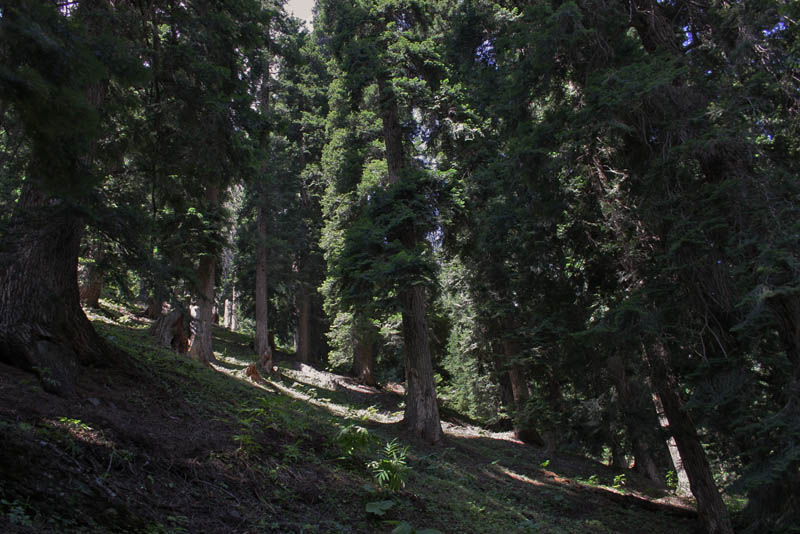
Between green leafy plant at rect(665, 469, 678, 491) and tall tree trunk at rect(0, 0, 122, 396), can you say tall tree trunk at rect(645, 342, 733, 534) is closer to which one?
green leafy plant at rect(665, 469, 678, 491)

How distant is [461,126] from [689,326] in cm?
796

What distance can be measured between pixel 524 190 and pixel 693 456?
5518 mm

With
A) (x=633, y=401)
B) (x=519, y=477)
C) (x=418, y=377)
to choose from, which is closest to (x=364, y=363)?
(x=418, y=377)

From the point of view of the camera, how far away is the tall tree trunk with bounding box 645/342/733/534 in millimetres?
8336

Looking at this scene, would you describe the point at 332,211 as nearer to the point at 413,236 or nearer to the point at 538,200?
the point at 413,236

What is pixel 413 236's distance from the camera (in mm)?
12852

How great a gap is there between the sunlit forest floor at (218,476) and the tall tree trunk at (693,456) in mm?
1072

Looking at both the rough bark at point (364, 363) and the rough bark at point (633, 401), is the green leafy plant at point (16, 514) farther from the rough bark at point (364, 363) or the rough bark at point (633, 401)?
the rough bark at point (364, 363)

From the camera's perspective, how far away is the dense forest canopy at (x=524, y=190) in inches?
216

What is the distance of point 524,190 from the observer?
9.23 m

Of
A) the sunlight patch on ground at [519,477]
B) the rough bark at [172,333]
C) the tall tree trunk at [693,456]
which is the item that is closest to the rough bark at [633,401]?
the tall tree trunk at [693,456]

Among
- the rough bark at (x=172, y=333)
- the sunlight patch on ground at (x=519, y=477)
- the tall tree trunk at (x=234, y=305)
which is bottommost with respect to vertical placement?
the sunlight patch on ground at (x=519, y=477)

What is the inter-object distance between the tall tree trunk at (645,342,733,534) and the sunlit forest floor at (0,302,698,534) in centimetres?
107

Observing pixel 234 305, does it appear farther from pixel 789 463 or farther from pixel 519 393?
pixel 789 463
